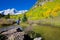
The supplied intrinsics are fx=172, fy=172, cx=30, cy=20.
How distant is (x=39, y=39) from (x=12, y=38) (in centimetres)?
604

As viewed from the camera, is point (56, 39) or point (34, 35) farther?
point (34, 35)

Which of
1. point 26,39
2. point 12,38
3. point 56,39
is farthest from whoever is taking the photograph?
point 56,39

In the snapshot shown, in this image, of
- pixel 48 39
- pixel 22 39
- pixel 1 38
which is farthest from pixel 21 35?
pixel 48 39

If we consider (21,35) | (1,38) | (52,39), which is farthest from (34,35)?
(1,38)

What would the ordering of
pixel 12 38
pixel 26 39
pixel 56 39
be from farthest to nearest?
pixel 56 39 < pixel 26 39 < pixel 12 38

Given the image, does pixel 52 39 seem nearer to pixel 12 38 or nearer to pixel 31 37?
pixel 31 37

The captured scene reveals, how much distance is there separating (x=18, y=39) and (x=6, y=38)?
221 cm

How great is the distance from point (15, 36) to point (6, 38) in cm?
168

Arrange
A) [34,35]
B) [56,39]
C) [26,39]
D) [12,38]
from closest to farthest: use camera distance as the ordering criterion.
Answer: [12,38] < [26,39] < [56,39] < [34,35]

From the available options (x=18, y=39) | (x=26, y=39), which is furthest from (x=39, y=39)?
(x=18, y=39)

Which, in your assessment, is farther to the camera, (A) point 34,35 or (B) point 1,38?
(A) point 34,35

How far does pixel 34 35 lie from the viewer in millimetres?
36188

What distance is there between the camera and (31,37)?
34.8 meters

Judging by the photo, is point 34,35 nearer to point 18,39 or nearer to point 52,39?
point 52,39
